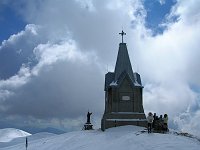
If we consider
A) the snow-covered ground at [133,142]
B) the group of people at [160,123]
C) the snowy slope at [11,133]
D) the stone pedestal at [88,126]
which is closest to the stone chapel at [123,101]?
the snow-covered ground at [133,142]

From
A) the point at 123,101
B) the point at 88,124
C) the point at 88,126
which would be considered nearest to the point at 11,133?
the point at 88,124

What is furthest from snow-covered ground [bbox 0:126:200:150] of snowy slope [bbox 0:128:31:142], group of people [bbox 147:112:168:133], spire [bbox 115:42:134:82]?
snowy slope [bbox 0:128:31:142]

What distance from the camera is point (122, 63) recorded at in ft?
139

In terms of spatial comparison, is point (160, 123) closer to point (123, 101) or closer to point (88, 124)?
point (123, 101)

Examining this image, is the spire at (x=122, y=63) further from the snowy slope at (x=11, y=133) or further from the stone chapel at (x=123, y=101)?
the snowy slope at (x=11, y=133)

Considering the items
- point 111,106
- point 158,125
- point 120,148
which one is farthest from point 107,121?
point 120,148

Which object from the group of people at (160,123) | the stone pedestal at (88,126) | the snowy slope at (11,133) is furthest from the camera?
the snowy slope at (11,133)

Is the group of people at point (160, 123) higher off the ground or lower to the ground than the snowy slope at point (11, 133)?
higher

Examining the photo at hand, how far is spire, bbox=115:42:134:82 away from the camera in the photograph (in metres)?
41.4

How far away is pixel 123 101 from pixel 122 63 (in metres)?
5.02

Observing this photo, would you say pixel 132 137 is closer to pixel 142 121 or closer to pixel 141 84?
pixel 142 121

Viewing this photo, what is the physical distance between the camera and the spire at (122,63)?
41.4 m

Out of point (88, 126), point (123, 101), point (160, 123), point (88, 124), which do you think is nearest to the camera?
point (160, 123)

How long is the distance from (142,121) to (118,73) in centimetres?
641
